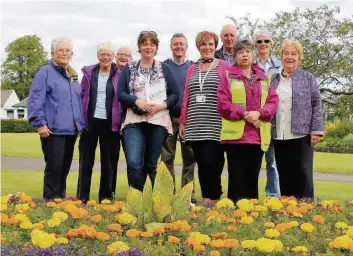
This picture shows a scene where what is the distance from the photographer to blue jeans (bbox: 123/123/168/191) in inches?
264

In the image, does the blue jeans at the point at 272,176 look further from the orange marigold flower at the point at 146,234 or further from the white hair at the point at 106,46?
the orange marigold flower at the point at 146,234

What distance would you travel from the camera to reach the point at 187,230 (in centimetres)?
450

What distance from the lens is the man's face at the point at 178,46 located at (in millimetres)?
7588

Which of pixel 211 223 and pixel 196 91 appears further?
pixel 196 91

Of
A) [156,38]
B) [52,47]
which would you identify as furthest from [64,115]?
[156,38]

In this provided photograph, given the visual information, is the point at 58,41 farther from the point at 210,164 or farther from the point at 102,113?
the point at 210,164

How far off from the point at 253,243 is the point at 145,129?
10.4 ft

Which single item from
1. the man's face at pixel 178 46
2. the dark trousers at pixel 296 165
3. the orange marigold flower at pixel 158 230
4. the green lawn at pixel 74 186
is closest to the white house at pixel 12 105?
the green lawn at pixel 74 186

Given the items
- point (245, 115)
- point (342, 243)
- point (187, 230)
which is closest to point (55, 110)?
point (245, 115)

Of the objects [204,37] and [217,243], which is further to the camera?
[204,37]

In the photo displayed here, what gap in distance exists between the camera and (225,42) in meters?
7.64

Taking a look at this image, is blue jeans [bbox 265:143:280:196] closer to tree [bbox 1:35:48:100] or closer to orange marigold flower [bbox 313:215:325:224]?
orange marigold flower [bbox 313:215:325:224]

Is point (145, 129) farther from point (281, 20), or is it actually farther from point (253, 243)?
point (281, 20)

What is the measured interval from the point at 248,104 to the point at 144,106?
120cm
